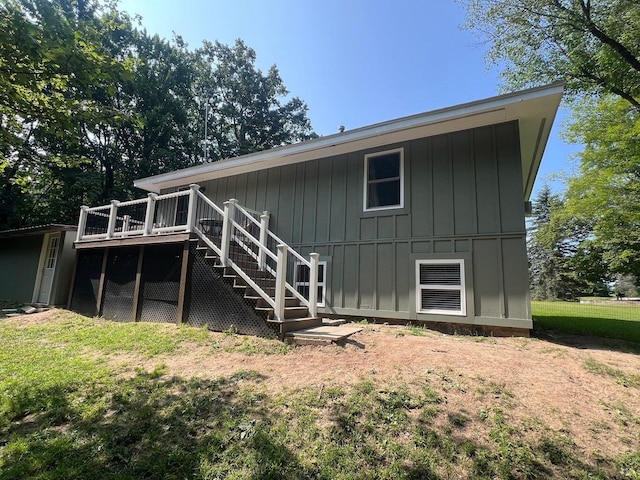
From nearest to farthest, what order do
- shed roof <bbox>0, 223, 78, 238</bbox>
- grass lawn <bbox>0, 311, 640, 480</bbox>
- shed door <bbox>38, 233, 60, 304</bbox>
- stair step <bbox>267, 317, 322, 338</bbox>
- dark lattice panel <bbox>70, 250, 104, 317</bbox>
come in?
1. grass lawn <bbox>0, 311, 640, 480</bbox>
2. stair step <bbox>267, 317, 322, 338</bbox>
3. dark lattice panel <bbox>70, 250, 104, 317</bbox>
4. shed roof <bbox>0, 223, 78, 238</bbox>
5. shed door <bbox>38, 233, 60, 304</bbox>

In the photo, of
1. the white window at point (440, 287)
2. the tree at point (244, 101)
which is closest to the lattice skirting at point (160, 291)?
the white window at point (440, 287)

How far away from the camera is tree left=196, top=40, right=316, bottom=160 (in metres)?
27.1

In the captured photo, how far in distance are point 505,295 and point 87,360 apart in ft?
22.8

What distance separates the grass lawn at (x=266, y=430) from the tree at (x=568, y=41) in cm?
942

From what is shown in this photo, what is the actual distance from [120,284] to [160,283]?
1.51 m

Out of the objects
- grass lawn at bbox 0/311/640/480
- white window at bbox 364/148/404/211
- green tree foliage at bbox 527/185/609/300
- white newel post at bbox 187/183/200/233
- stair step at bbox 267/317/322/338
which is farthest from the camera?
green tree foliage at bbox 527/185/609/300

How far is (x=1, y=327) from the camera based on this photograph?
736cm

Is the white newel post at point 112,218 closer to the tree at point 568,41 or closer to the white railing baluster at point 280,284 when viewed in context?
the white railing baluster at point 280,284

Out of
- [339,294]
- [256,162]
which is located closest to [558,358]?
[339,294]

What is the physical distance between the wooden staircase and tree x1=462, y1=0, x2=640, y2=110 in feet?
33.7

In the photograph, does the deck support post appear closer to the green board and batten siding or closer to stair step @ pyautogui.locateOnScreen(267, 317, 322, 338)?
stair step @ pyautogui.locateOnScreen(267, 317, 322, 338)

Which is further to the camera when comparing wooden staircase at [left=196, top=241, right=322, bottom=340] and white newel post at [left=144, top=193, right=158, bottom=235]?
white newel post at [left=144, top=193, right=158, bottom=235]

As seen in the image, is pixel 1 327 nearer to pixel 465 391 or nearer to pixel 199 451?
pixel 199 451

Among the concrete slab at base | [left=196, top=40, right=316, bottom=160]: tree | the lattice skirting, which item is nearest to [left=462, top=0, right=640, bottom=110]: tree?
the concrete slab at base
